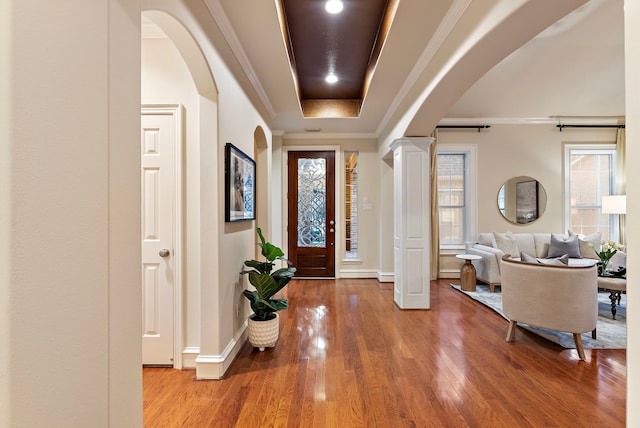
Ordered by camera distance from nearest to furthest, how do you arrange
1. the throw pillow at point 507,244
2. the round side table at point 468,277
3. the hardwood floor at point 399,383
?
the hardwood floor at point 399,383 → the round side table at point 468,277 → the throw pillow at point 507,244

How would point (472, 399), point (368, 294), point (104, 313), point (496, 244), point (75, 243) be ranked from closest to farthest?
point (75, 243)
point (104, 313)
point (472, 399)
point (368, 294)
point (496, 244)

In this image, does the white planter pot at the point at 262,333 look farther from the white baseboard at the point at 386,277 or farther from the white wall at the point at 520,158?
the white wall at the point at 520,158

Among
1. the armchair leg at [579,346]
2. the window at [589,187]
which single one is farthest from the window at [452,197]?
the armchair leg at [579,346]

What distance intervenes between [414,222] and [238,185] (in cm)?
237

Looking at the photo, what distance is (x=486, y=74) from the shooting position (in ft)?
14.2

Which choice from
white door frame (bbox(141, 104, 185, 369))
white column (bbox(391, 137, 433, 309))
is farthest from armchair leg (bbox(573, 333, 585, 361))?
white door frame (bbox(141, 104, 185, 369))

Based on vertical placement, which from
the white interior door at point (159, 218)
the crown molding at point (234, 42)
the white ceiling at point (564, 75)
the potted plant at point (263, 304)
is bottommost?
the potted plant at point (263, 304)

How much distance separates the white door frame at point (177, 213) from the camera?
2439 millimetres

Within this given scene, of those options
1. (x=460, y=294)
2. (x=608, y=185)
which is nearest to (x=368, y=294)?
(x=460, y=294)

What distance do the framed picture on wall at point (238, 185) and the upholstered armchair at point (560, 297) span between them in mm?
2649

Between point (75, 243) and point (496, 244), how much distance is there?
19.0 feet

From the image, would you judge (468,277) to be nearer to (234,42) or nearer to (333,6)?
(333,6)

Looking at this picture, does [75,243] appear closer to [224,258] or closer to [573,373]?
[224,258]

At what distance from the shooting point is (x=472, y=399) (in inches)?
80.7
